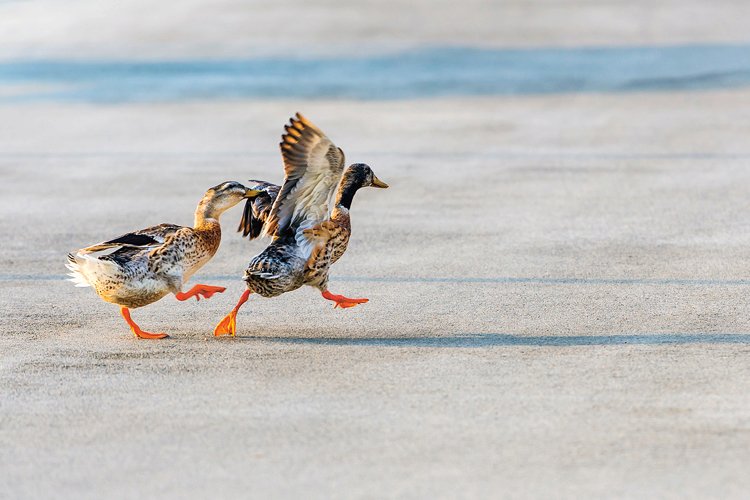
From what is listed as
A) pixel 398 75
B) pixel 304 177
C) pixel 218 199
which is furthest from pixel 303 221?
pixel 398 75

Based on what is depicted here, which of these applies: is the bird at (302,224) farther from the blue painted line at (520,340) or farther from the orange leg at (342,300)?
the blue painted line at (520,340)

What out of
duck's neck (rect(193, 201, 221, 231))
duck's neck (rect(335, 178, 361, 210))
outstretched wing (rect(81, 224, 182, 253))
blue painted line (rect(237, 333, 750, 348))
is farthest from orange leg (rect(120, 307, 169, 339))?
duck's neck (rect(335, 178, 361, 210))

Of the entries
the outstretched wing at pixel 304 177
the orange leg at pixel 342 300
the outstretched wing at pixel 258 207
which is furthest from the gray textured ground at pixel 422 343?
the outstretched wing at pixel 304 177

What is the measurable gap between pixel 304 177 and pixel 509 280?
181 centimetres

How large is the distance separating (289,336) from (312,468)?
7.16 feet

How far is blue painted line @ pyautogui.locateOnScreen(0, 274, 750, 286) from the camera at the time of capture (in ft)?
26.8

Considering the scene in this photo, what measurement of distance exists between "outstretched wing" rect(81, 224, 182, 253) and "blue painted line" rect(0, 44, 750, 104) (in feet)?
37.4

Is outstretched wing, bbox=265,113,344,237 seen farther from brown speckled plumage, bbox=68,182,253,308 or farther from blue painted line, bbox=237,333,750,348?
blue painted line, bbox=237,333,750,348

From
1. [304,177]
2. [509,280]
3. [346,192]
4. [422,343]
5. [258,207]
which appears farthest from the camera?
[509,280]

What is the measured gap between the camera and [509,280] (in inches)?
330

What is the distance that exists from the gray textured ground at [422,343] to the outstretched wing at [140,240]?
1.65ft

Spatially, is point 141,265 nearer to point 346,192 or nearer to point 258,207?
point 258,207

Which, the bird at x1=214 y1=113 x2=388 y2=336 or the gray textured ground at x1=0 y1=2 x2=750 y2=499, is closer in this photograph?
the gray textured ground at x1=0 y1=2 x2=750 y2=499

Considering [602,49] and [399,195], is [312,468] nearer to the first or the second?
[399,195]
